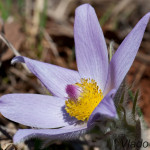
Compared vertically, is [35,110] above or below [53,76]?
below

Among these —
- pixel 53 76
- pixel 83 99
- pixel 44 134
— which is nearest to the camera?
pixel 44 134

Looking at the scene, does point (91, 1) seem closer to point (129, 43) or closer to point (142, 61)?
point (142, 61)

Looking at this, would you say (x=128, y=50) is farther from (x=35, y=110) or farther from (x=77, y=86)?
(x=35, y=110)

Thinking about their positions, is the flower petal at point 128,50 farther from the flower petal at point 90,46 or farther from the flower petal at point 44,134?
the flower petal at point 44,134

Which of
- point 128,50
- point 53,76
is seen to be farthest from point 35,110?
point 128,50

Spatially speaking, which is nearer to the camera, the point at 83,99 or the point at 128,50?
the point at 128,50

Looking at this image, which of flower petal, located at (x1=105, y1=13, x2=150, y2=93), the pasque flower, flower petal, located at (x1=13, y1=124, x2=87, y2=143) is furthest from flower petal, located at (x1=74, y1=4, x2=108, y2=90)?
flower petal, located at (x1=13, y1=124, x2=87, y2=143)

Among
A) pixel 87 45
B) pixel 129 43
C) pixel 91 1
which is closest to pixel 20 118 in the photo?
pixel 87 45

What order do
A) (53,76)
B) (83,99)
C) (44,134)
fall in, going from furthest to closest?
(53,76), (83,99), (44,134)
